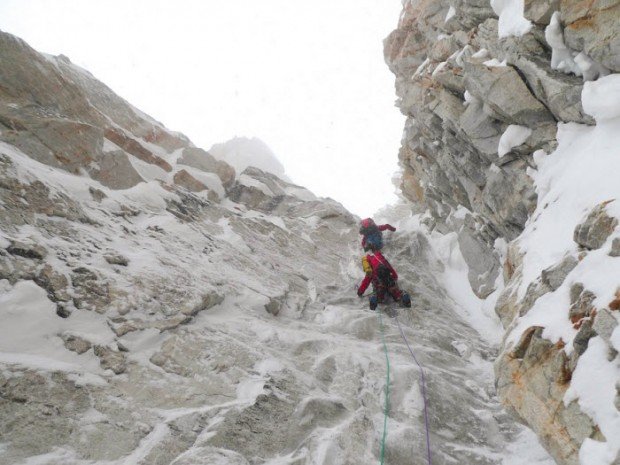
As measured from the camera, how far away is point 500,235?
37.3ft

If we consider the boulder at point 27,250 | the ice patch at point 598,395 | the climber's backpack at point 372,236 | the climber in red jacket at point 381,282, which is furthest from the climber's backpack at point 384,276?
the boulder at point 27,250

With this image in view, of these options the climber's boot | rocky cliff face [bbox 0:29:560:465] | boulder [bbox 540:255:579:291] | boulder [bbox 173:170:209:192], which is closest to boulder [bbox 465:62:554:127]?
boulder [bbox 540:255:579:291]

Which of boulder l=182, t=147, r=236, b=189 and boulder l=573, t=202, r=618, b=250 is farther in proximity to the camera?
boulder l=182, t=147, r=236, b=189

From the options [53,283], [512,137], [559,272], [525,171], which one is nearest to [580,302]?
[559,272]

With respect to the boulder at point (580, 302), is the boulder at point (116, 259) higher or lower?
lower

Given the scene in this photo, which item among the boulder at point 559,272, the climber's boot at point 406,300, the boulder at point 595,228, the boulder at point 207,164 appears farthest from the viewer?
the boulder at point 207,164

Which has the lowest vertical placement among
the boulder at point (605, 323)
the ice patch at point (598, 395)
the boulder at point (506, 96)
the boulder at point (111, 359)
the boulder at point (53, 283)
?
the boulder at point (111, 359)

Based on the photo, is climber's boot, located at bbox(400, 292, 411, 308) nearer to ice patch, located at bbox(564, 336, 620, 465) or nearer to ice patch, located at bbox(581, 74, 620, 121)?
ice patch, located at bbox(581, 74, 620, 121)

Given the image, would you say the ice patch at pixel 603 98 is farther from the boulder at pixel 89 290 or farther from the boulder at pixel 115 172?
the boulder at pixel 115 172

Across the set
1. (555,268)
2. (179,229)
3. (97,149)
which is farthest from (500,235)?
(97,149)

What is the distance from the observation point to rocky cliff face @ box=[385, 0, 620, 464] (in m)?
4.24

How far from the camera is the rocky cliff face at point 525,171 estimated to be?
13.9ft

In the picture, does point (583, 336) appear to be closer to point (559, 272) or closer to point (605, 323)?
point (605, 323)

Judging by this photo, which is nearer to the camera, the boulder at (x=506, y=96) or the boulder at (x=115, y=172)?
the boulder at (x=506, y=96)
